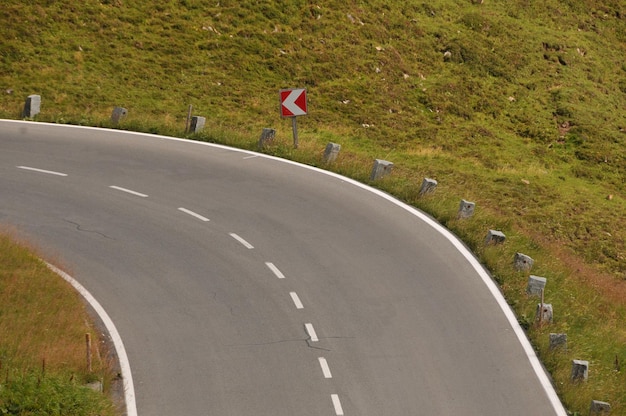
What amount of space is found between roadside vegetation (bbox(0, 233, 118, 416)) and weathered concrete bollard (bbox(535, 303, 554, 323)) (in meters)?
7.32

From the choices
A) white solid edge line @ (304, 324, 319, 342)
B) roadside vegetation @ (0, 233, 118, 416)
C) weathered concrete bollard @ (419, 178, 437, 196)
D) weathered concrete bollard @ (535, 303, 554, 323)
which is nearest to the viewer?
roadside vegetation @ (0, 233, 118, 416)

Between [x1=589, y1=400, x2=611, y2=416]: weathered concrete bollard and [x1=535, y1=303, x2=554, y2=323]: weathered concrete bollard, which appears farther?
[x1=535, y1=303, x2=554, y2=323]: weathered concrete bollard

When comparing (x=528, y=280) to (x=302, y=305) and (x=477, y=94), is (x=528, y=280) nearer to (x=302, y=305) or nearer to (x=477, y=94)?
(x=302, y=305)

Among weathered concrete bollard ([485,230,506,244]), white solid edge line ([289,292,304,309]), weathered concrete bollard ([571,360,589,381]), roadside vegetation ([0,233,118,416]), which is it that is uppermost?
weathered concrete bollard ([485,230,506,244])

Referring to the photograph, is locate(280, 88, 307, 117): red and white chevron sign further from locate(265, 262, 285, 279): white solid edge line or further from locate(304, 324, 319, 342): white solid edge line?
locate(304, 324, 319, 342): white solid edge line

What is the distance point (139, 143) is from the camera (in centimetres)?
2627

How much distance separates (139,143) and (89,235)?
6.91 metres

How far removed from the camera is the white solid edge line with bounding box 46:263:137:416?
1386 centimetres

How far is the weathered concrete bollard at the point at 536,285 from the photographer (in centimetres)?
1758

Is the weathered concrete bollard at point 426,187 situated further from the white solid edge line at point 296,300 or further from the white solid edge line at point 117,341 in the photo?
the white solid edge line at point 117,341

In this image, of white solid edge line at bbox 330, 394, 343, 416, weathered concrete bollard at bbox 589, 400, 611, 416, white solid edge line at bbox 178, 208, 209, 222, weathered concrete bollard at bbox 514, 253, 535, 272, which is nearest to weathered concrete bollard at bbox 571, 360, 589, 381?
weathered concrete bollard at bbox 589, 400, 611, 416

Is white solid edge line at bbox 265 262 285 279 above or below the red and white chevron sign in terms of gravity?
below

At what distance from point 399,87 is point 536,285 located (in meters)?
22.8

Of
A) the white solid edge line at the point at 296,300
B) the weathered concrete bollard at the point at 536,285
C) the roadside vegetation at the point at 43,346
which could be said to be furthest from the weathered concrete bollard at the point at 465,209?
the roadside vegetation at the point at 43,346
